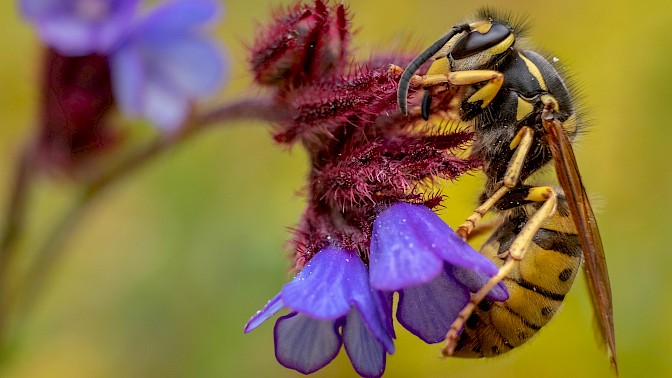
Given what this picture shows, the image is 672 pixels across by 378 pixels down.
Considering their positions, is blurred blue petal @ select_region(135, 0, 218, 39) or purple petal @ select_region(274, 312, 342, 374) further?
blurred blue petal @ select_region(135, 0, 218, 39)

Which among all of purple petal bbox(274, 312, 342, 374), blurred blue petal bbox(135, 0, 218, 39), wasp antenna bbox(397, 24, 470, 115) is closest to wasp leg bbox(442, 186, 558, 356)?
purple petal bbox(274, 312, 342, 374)

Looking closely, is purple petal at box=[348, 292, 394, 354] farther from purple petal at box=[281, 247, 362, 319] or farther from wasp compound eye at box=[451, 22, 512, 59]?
wasp compound eye at box=[451, 22, 512, 59]

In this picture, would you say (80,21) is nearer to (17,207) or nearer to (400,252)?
(17,207)

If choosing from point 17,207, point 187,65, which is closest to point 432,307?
point 187,65

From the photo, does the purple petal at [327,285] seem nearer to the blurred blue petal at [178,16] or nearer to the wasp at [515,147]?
the wasp at [515,147]

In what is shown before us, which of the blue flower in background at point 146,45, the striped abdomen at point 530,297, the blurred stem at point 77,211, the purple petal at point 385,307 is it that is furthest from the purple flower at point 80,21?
the striped abdomen at point 530,297

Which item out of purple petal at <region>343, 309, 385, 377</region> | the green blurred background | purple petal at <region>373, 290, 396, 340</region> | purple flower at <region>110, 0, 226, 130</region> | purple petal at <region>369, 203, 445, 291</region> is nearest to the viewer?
purple petal at <region>369, 203, 445, 291</region>
